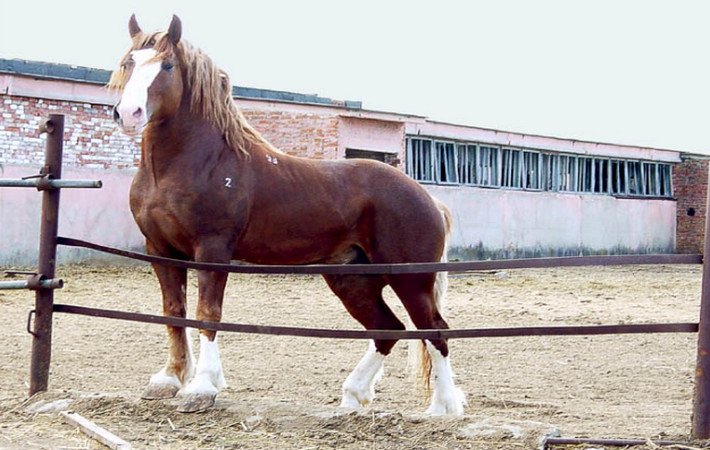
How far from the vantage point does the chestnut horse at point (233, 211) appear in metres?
5.14

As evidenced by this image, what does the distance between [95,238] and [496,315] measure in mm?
8099

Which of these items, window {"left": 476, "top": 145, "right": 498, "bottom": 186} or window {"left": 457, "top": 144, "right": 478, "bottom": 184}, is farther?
window {"left": 476, "top": 145, "right": 498, "bottom": 186}

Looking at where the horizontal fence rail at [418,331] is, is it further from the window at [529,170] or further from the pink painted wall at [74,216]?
the window at [529,170]

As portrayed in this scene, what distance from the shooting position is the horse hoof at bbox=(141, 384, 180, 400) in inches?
201

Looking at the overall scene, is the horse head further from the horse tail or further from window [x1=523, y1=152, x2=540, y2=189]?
window [x1=523, y1=152, x2=540, y2=189]

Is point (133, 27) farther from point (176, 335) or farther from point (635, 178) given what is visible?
point (635, 178)

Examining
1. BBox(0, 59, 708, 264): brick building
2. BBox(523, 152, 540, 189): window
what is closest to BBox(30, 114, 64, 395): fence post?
BBox(0, 59, 708, 264): brick building

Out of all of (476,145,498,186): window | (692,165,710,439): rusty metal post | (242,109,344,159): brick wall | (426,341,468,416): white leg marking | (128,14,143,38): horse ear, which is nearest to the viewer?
(692,165,710,439): rusty metal post

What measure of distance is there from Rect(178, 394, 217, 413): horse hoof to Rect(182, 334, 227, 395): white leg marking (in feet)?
0.08

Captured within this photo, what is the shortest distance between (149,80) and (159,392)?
1690 millimetres

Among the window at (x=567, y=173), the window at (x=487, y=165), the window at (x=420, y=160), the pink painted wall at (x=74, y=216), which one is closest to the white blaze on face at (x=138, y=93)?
the pink painted wall at (x=74, y=216)

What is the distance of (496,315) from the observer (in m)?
11.2

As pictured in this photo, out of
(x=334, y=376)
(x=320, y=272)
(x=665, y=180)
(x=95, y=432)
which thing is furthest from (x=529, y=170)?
(x=95, y=432)

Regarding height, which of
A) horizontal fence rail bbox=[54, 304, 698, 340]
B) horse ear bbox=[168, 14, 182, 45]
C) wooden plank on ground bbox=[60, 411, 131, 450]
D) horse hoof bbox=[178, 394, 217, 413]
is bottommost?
wooden plank on ground bbox=[60, 411, 131, 450]
